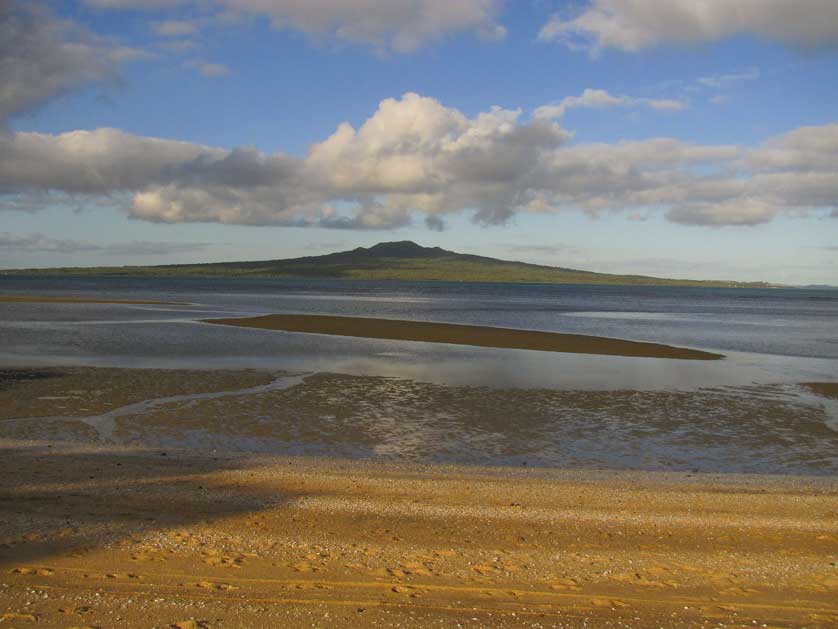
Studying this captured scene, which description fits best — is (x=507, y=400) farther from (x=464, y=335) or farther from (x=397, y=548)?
(x=464, y=335)

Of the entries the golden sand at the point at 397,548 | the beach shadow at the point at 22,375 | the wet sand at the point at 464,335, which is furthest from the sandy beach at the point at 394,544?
the wet sand at the point at 464,335

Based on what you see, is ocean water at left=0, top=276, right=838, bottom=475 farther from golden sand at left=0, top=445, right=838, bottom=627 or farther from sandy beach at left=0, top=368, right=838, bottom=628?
Result: golden sand at left=0, top=445, right=838, bottom=627

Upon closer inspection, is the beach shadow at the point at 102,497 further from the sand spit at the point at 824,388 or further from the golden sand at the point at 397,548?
the sand spit at the point at 824,388

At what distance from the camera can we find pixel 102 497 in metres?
10.7

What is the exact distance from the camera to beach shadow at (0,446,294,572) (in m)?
8.80

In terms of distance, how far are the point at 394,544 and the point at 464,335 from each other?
3603cm

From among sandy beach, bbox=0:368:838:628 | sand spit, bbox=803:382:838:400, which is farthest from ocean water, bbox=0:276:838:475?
sandy beach, bbox=0:368:838:628

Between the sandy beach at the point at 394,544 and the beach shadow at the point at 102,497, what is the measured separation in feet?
0.13

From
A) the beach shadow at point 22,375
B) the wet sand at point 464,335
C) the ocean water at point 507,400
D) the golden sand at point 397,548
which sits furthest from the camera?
the wet sand at point 464,335

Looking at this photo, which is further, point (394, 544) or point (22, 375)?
point (22, 375)

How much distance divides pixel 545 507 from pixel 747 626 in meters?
4.27

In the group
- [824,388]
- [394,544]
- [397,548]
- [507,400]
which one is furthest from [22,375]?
[824,388]

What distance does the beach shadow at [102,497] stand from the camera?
28.9 feet

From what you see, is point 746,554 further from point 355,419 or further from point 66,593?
point 355,419
